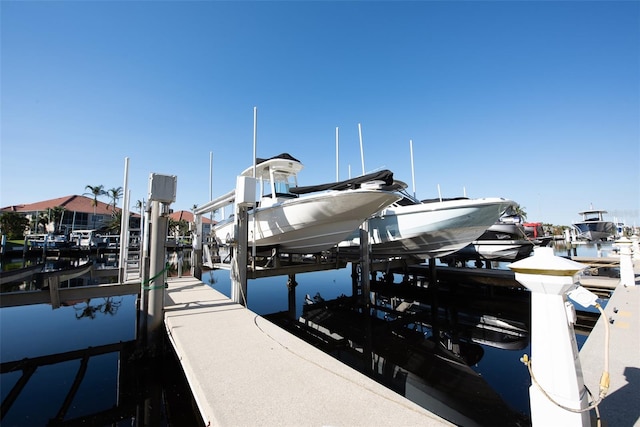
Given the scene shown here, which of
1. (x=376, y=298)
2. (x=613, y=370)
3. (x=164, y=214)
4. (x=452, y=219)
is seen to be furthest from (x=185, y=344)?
(x=376, y=298)

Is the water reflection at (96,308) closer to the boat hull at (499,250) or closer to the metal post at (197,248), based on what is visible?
the metal post at (197,248)

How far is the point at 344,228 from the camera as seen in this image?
8.02 m

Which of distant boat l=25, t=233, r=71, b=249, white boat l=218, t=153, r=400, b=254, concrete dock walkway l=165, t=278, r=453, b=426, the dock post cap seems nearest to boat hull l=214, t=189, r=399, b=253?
white boat l=218, t=153, r=400, b=254

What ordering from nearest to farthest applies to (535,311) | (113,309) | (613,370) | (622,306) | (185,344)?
1. (535,311)
2. (613,370)
3. (185,344)
4. (622,306)
5. (113,309)

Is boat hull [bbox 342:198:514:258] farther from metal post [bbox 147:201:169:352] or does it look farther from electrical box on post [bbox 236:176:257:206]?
metal post [bbox 147:201:169:352]

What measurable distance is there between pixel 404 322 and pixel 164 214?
7532mm

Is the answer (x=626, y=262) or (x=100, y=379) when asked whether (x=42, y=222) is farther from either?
(x=626, y=262)

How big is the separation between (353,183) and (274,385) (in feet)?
19.9

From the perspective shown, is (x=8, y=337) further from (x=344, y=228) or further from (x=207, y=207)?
(x=344, y=228)

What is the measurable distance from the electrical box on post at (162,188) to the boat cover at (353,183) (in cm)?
422

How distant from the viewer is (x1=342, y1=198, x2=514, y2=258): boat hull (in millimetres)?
8273

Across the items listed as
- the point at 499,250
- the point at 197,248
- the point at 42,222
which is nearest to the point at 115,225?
the point at 42,222

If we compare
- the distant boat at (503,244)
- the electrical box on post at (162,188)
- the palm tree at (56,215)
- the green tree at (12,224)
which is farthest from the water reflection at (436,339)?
the palm tree at (56,215)

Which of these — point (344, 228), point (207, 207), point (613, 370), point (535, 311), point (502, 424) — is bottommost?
point (502, 424)
